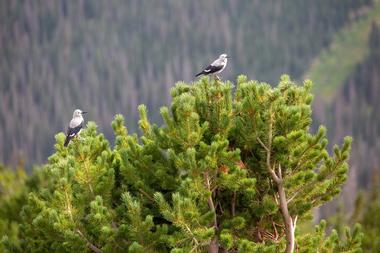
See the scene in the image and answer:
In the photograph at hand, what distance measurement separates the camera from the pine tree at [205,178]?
15.8 metres

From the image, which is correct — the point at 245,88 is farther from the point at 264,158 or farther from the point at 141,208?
the point at 141,208

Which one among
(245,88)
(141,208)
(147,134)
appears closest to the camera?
(245,88)

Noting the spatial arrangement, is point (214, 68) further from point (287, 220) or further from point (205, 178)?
point (287, 220)

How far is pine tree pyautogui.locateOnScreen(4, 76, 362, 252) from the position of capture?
1580 centimetres

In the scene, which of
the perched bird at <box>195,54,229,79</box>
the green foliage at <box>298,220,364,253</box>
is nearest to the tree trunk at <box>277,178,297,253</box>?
the green foliage at <box>298,220,364,253</box>

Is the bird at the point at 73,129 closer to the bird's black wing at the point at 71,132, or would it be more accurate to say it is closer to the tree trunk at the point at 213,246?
the bird's black wing at the point at 71,132

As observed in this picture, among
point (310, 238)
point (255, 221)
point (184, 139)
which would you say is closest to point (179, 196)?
point (184, 139)

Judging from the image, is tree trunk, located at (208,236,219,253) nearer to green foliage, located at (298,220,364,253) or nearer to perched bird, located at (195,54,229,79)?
green foliage, located at (298,220,364,253)

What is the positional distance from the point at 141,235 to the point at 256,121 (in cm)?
409

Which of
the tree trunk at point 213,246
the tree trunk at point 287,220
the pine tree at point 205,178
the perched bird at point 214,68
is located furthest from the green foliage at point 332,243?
the perched bird at point 214,68

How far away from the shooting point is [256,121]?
15992 millimetres

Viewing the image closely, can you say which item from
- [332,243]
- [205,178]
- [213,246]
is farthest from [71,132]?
[332,243]

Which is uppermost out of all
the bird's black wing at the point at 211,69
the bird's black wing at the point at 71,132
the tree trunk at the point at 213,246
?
the bird's black wing at the point at 211,69

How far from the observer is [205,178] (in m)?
16.1
